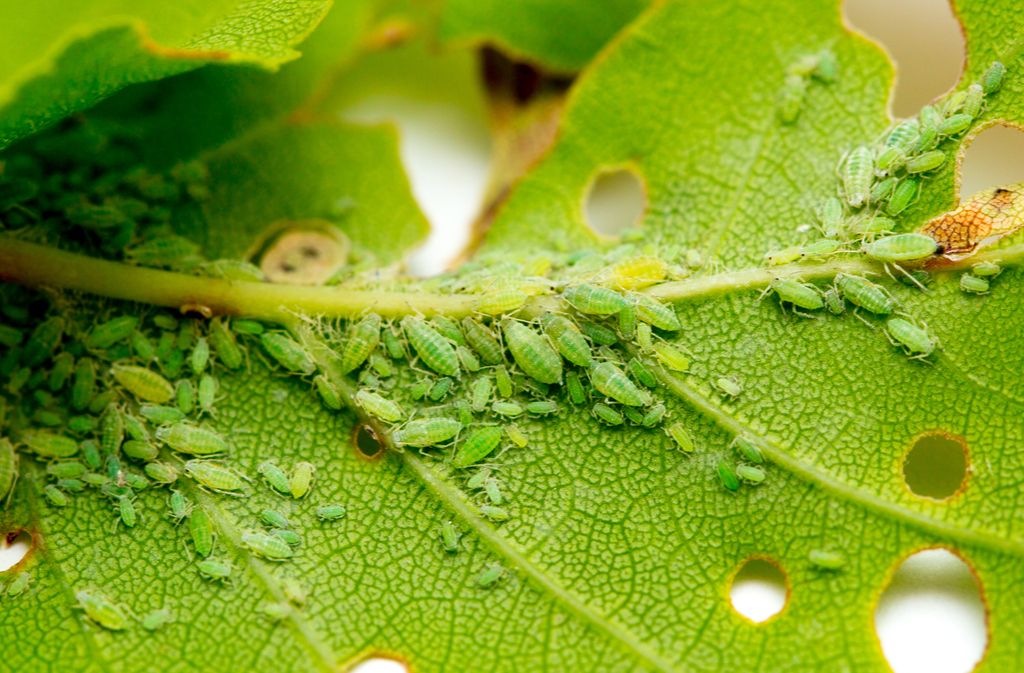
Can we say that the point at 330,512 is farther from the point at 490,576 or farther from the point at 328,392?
the point at 490,576

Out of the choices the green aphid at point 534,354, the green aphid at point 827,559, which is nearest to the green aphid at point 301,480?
the green aphid at point 534,354

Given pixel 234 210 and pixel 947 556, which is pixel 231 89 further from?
pixel 947 556

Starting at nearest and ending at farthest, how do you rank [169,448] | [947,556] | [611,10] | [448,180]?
[947,556], [169,448], [611,10], [448,180]

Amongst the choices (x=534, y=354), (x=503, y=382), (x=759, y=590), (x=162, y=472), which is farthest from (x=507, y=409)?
(x=162, y=472)

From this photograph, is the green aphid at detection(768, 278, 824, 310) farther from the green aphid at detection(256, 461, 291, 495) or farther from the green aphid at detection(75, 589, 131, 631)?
the green aphid at detection(75, 589, 131, 631)

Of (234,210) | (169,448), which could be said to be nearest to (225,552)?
(169,448)

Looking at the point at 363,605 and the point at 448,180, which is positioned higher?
the point at 448,180
